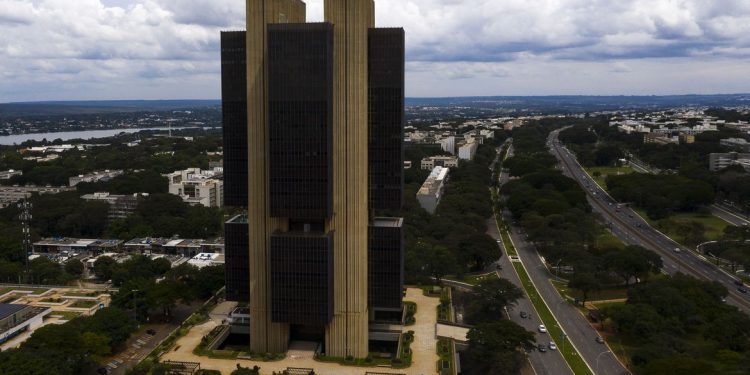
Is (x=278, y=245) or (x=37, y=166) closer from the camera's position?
(x=278, y=245)

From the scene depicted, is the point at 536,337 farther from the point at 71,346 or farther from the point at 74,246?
the point at 74,246

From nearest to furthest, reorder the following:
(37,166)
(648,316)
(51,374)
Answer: (51,374) → (648,316) → (37,166)

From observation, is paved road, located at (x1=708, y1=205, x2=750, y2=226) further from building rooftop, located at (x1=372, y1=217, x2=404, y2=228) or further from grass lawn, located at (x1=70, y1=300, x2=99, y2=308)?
grass lawn, located at (x1=70, y1=300, x2=99, y2=308)

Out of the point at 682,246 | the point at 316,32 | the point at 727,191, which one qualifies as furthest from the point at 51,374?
the point at 727,191

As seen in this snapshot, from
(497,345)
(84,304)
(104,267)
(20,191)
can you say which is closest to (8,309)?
(84,304)

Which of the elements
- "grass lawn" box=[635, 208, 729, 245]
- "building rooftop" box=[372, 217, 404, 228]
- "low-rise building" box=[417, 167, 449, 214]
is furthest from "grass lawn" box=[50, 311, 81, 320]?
"grass lawn" box=[635, 208, 729, 245]

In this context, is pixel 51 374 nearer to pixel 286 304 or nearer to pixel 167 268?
pixel 286 304

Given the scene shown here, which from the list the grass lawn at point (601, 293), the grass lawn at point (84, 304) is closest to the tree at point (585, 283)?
the grass lawn at point (601, 293)

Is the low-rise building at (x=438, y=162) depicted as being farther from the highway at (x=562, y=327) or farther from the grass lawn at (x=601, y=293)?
the grass lawn at (x=601, y=293)
